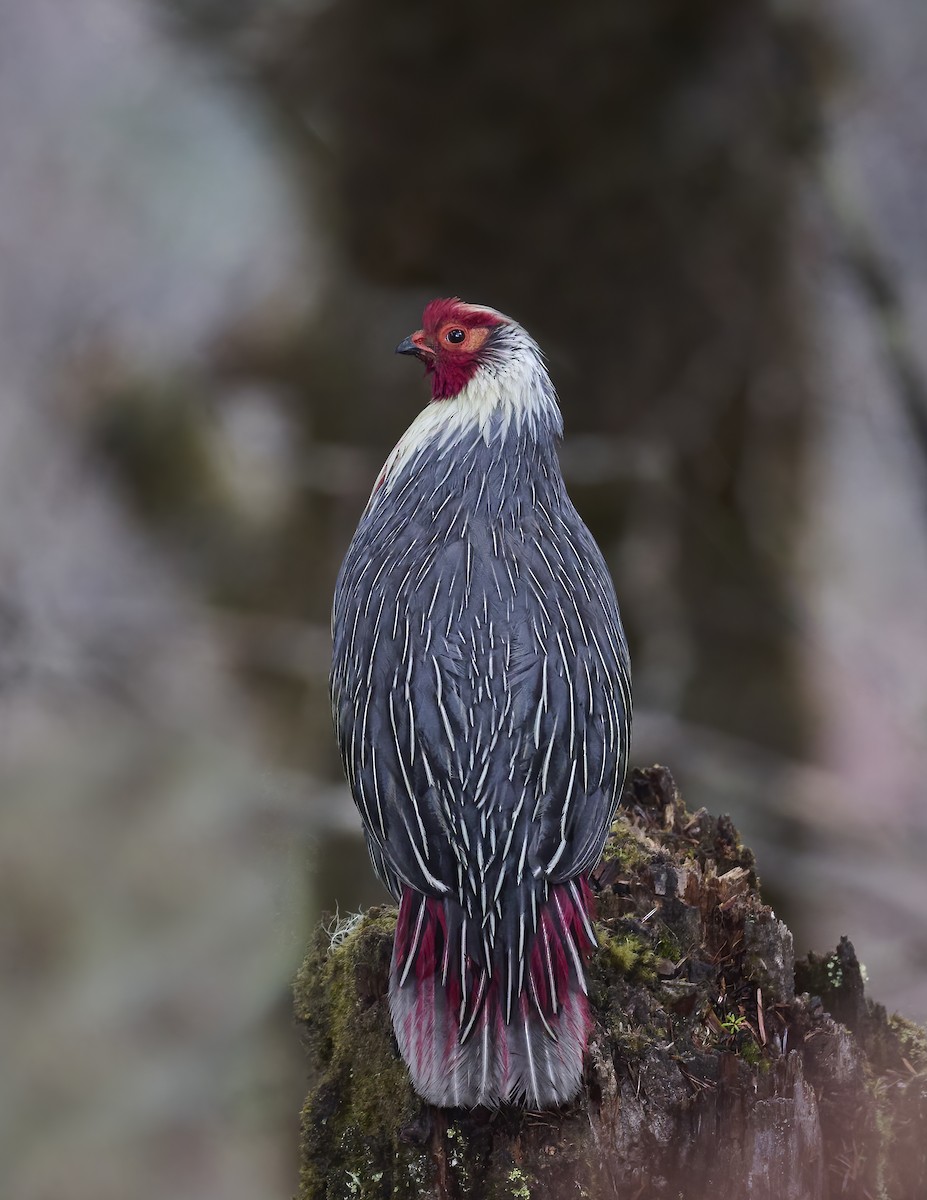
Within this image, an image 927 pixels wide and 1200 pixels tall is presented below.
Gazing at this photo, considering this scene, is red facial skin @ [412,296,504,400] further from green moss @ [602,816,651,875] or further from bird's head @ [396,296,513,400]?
green moss @ [602,816,651,875]

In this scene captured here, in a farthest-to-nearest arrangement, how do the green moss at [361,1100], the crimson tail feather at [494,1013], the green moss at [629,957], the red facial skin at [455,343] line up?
the red facial skin at [455,343]
the green moss at [629,957]
the green moss at [361,1100]
the crimson tail feather at [494,1013]

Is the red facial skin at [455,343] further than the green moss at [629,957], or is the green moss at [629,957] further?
the red facial skin at [455,343]

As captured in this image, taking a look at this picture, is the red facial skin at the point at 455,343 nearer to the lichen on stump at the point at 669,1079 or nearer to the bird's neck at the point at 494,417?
the bird's neck at the point at 494,417

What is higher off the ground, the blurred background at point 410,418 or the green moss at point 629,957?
the blurred background at point 410,418

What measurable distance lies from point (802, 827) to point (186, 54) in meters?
2.71

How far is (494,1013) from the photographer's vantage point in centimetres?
152

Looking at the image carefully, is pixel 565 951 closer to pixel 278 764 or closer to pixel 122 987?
pixel 278 764

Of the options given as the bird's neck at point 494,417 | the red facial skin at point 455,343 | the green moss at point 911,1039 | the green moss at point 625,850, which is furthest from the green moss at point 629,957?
the red facial skin at point 455,343

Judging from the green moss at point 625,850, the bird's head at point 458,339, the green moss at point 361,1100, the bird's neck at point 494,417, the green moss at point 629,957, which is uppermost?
the bird's head at point 458,339

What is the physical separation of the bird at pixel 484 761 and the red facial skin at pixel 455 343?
190 millimetres

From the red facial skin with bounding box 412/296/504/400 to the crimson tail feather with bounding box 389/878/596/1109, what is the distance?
0.86 metres

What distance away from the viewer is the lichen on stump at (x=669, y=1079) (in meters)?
1.53

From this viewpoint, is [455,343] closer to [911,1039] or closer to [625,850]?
[625,850]

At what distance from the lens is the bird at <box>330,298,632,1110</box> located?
60.3 inches
